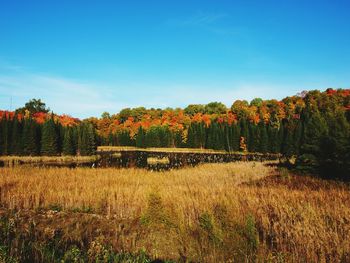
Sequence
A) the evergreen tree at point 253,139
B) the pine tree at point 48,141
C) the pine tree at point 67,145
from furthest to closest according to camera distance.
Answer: the evergreen tree at point 253,139 → the pine tree at point 67,145 → the pine tree at point 48,141

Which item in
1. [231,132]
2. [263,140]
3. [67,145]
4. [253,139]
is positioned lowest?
[67,145]

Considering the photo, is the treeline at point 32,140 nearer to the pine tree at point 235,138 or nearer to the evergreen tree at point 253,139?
the pine tree at point 235,138

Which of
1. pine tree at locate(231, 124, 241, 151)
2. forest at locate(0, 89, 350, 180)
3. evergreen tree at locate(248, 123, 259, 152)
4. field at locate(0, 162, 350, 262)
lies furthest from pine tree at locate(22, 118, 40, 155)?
evergreen tree at locate(248, 123, 259, 152)

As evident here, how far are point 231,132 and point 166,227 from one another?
69365 mm

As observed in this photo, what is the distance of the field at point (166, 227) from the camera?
219 inches

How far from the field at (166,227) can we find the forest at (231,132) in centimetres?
692

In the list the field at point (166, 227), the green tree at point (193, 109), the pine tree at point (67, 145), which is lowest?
the field at point (166, 227)

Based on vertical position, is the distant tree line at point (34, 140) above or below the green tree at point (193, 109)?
below

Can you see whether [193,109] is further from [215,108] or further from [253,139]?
[253,139]

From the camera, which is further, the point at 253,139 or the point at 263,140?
the point at 253,139

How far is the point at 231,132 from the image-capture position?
2972 inches

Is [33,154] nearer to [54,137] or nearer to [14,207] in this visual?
[54,137]

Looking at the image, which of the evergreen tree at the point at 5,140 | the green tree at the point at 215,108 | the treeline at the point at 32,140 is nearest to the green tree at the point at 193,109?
the green tree at the point at 215,108

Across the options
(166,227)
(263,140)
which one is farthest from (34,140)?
(263,140)
